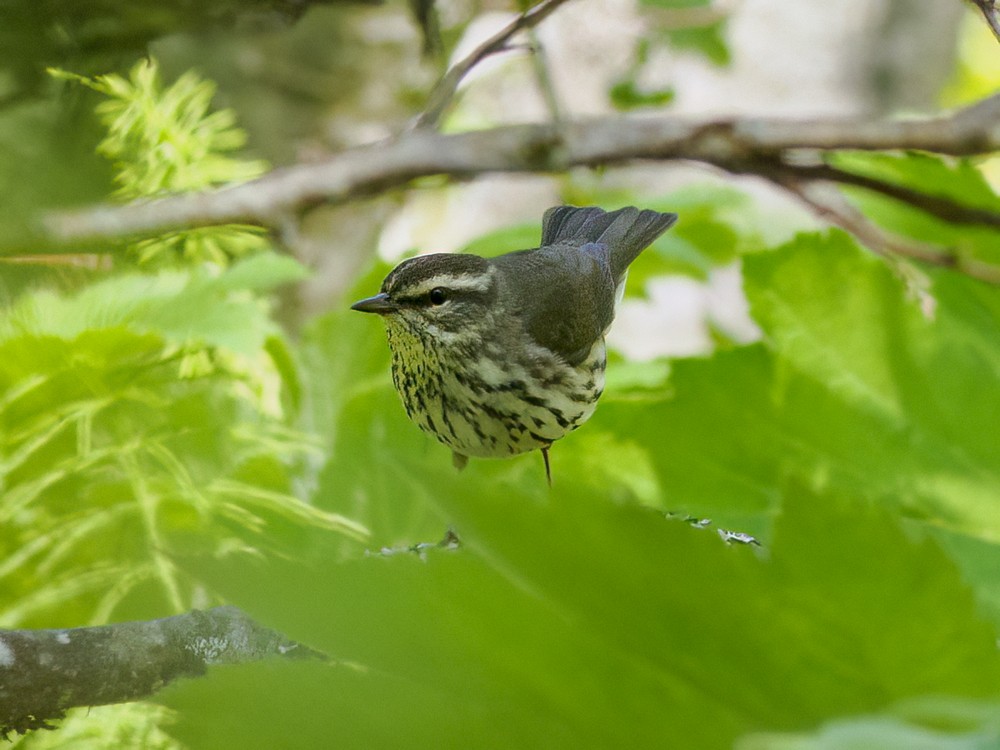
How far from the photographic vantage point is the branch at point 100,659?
26 centimetres

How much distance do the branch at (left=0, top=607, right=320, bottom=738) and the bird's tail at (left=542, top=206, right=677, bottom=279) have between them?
387 mm

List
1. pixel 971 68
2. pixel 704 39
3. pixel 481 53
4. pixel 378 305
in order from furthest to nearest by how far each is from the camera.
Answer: pixel 971 68 < pixel 704 39 < pixel 378 305 < pixel 481 53

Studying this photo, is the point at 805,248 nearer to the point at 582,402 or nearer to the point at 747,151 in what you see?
the point at 747,151

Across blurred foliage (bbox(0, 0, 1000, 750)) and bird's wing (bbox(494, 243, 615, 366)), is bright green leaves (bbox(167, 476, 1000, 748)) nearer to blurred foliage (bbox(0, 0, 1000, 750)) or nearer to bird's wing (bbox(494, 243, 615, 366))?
blurred foliage (bbox(0, 0, 1000, 750))

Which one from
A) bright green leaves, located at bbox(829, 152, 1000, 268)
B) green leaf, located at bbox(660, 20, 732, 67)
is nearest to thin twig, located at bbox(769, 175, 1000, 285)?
bright green leaves, located at bbox(829, 152, 1000, 268)

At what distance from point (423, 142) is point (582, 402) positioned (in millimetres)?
169

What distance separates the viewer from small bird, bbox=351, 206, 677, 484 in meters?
0.55

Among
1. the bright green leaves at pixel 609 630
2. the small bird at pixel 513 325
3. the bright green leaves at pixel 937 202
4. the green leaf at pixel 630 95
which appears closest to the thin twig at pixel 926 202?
the bright green leaves at pixel 937 202

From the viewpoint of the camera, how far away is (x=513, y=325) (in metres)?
0.66

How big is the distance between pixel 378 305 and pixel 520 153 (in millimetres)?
117

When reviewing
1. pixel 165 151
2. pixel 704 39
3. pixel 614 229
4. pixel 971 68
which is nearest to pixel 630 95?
pixel 704 39

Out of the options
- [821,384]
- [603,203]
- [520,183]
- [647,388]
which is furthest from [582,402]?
[520,183]

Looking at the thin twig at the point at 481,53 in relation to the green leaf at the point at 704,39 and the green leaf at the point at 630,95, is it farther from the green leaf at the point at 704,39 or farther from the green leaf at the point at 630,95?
the green leaf at the point at 704,39

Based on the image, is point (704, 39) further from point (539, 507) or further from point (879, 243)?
point (539, 507)
